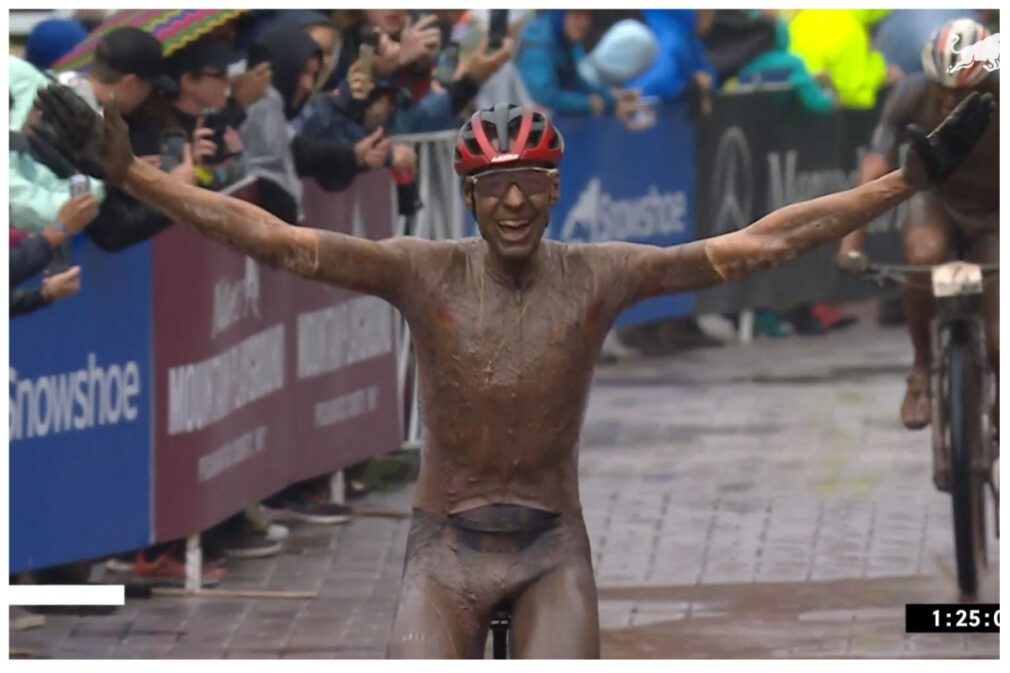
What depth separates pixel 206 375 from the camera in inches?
425

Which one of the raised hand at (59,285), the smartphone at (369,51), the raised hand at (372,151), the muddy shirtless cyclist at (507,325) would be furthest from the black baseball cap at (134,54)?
the muddy shirtless cyclist at (507,325)

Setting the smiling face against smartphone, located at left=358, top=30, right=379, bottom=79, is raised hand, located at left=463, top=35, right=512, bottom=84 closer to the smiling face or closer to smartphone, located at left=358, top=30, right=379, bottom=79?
smartphone, located at left=358, top=30, right=379, bottom=79

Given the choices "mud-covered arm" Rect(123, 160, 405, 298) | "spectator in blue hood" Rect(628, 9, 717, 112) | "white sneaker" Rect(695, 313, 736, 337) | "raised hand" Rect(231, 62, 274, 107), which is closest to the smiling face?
"mud-covered arm" Rect(123, 160, 405, 298)

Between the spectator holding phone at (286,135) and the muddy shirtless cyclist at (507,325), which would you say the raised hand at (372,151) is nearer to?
the spectator holding phone at (286,135)

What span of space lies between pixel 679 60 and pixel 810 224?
1198cm

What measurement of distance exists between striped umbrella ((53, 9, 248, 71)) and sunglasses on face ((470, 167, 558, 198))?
444 cm

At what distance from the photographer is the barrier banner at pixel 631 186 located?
55.9 ft

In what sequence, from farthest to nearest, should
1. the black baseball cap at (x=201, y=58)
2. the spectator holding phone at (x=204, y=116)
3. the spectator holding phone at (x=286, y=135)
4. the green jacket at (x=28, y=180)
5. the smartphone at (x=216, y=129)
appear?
1. the spectator holding phone at (x=286, y=135)
2. the smartphone at (x=216, y=129)
3. the black baseball cap at (x=201, y=58)
4. the spectator holding phone at (x=204, y=116)
5. the green jacket at (x=28, y=180)

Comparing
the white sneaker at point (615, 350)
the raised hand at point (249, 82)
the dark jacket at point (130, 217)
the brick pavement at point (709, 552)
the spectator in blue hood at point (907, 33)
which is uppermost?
the spectator in blue hood at point (907, 33)

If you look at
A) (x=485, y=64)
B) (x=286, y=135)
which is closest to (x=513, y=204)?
(x=286, y=135)

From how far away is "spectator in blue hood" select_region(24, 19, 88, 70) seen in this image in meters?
10.4

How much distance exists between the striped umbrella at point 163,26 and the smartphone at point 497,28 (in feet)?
10.5

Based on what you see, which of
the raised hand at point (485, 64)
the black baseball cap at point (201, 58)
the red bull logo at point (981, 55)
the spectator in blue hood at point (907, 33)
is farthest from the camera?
the spectator in blue hood at point (907, 33)

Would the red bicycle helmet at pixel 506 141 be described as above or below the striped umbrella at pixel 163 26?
below
